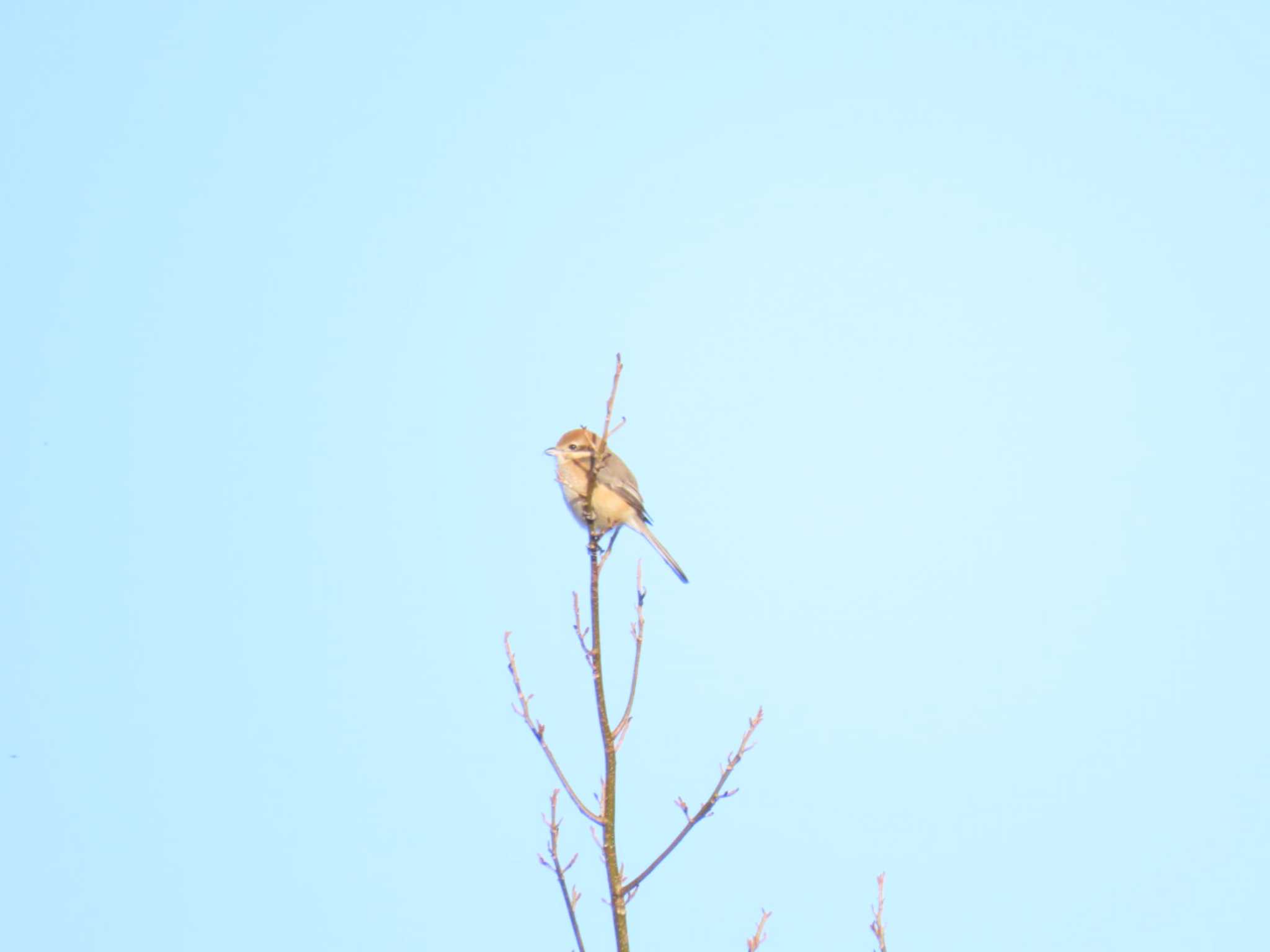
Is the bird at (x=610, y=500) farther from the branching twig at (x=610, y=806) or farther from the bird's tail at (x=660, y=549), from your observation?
the branching twig at (x=610, y=806)

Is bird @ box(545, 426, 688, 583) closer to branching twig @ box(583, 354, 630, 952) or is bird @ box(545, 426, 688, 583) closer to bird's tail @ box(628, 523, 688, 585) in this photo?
bird's tail @ box(628, 523, 688, 585)

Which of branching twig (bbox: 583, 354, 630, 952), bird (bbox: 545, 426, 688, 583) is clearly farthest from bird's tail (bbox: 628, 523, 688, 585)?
branching twig (bbox: 583, 354, 630, 952)

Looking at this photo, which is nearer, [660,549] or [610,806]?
[610,806]

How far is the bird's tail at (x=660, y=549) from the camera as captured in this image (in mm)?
7574

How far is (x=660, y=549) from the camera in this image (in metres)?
7.95

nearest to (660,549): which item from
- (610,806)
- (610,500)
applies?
(610,500)

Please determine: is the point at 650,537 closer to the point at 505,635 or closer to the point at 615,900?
the point at 505,635

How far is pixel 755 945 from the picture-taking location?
3375 mm

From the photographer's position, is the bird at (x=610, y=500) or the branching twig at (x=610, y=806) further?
the bird at (x=610, y=500)

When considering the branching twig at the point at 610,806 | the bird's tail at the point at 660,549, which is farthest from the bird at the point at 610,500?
the branching twig at the point at 610,806

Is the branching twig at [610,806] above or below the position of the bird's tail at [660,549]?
below

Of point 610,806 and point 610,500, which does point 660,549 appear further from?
point 610,806

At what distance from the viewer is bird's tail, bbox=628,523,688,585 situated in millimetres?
7574

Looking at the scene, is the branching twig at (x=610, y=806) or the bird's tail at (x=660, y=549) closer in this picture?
the branching twig at (x=610, y=806)
